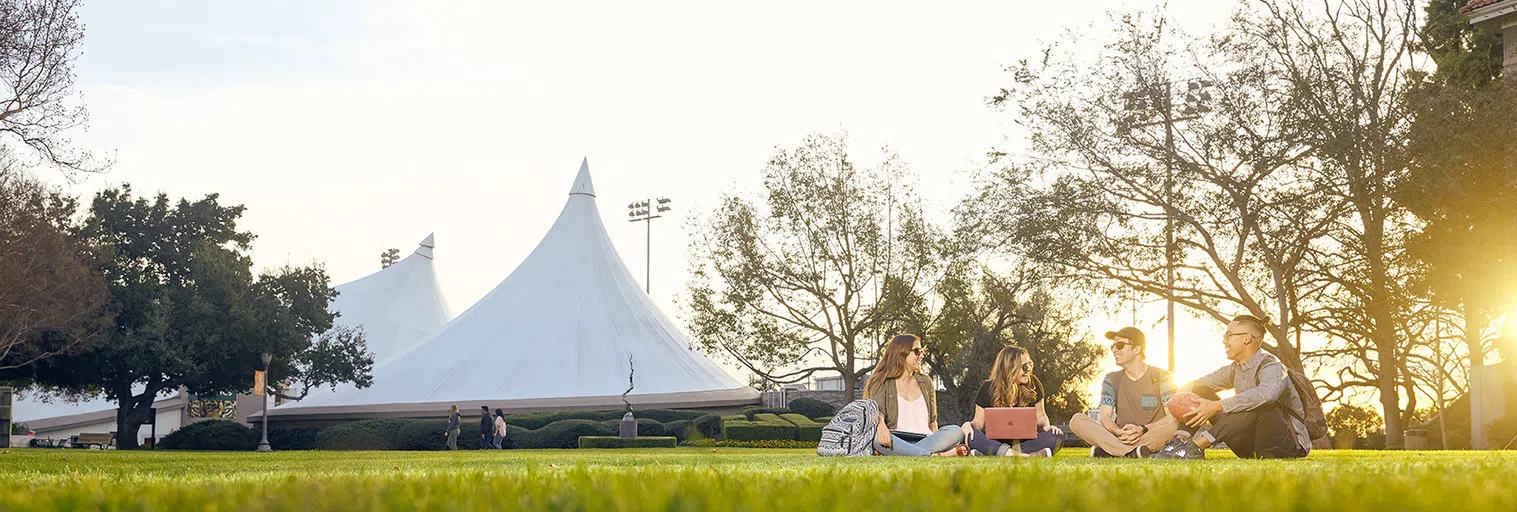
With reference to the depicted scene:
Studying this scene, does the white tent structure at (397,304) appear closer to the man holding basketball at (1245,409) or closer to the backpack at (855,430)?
the backpack at (855,430)

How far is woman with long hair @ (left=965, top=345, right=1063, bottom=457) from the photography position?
1267cm

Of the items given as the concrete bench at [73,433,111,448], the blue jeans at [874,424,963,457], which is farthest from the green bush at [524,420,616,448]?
the concrete bench at [73,433,111,448]

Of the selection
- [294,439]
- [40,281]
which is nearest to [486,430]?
[294,439]

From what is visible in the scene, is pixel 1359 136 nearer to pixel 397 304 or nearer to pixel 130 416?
pixel 130 416

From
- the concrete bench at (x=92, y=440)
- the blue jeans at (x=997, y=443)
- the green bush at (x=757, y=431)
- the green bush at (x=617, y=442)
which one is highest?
the blue jeans at (x=997, y=443)

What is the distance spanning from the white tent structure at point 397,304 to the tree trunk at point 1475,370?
169 ft

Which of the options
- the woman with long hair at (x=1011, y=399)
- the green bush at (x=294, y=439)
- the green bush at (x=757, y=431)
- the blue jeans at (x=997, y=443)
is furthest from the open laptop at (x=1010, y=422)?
the green bush at (x=294, y=439)

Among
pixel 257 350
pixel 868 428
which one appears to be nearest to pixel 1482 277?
pixel 868 428

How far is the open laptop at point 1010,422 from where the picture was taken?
1212 cm

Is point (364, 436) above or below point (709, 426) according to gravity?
below

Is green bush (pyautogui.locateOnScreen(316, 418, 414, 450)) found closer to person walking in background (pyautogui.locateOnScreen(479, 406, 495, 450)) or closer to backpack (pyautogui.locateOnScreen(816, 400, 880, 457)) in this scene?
person walking in background (pyautogui.locateOnScreen(479, 406, 495, 450))

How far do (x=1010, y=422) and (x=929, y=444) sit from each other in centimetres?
82

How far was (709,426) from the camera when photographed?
1544 inches

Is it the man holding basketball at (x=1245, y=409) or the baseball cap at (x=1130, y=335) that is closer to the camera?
the man holding basketball at (x=1245, y=409)
